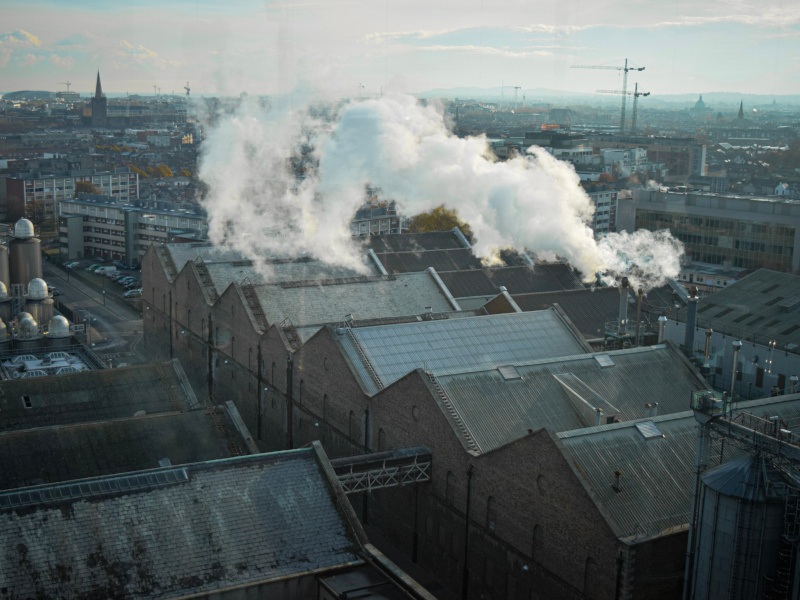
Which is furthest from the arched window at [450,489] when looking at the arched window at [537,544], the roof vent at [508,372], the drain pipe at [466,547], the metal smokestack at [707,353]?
the metal smokestack at [707,353]

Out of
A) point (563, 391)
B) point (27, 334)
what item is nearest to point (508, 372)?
point (563, 391)

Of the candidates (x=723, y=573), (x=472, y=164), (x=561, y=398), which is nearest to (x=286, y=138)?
(x=472, y=164)

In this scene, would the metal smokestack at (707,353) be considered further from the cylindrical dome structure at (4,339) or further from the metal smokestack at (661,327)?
the cylindrical dome structure at (4,339)

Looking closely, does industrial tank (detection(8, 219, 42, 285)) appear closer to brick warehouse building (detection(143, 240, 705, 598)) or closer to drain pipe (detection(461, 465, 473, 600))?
brick warehouse building (detection(143, 240, 705, 598))

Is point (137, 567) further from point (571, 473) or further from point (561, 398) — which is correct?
point (561, 398)

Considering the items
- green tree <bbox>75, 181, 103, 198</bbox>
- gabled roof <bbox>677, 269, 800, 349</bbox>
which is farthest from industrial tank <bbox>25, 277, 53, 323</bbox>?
green tree <bbox>75, 181, 103, 198</bbox>

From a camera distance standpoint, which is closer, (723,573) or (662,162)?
(723,573)

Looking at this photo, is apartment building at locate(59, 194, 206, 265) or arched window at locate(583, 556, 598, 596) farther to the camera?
apartment building at locate(59, 194, 206, 265)
